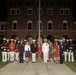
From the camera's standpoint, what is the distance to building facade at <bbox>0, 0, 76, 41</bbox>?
6944 cm

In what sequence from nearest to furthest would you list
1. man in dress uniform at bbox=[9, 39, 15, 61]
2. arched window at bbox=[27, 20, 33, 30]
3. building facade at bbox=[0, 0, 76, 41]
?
man in dress uniform at bbox=[9, 39, 15, 61]
building facade at bbox=[0, 0, 76, 41]
arched window at bbox=[27, 20, 33, 30]

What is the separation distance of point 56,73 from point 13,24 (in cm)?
5353

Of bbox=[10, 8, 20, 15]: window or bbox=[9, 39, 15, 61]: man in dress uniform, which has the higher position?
bbox=[10, 8, 20, 15]: window

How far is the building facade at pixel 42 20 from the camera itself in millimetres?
69438

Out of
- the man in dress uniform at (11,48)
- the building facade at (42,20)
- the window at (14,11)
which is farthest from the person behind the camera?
the window at (14,11)

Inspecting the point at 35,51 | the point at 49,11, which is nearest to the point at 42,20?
the point at 49,11

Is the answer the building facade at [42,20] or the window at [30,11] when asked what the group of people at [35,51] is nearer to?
the building facade at [42,20]

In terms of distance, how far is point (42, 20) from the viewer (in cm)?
6962

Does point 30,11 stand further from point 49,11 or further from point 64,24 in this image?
point 64,24

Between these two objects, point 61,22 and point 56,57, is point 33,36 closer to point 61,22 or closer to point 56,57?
point 61,22

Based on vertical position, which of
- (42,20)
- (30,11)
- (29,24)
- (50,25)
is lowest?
(50,25)

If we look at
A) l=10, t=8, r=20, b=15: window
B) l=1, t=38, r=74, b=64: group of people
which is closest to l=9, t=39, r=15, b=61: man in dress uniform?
l=1, t=38, r=74, b=64: group of people

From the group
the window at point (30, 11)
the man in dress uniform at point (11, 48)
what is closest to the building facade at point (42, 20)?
the window at point (30, 11)

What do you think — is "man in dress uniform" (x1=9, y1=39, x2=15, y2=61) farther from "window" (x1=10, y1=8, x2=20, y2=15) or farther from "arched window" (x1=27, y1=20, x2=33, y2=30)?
"window" (x1=10, y1=8, x2=20, y2=15)
